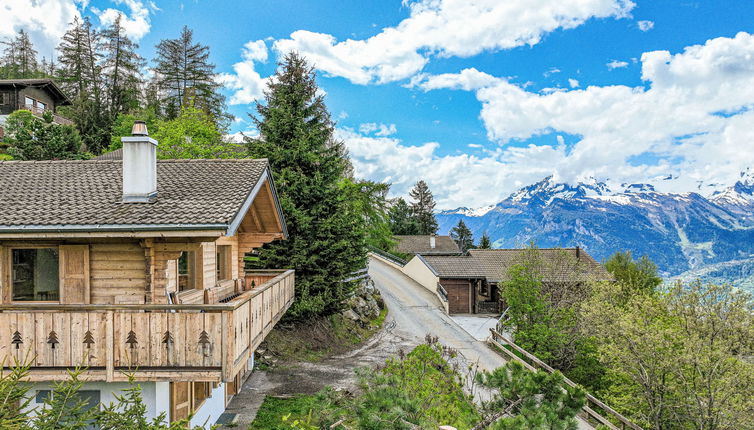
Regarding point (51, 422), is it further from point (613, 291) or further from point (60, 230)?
point (613, 291)

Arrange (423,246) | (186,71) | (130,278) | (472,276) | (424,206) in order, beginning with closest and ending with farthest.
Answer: (130,278)
(472,276)
(186,71)
(423,246)
(424,206)

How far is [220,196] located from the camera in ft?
30.1

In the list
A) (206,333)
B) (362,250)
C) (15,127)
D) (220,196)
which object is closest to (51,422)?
(206,333)

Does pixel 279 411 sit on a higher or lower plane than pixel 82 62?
lower

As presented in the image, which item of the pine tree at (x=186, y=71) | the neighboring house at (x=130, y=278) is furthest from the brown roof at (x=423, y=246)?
the neighboring house at (x=130, y=278)

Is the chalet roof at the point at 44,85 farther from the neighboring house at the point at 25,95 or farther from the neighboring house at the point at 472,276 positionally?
the neighboring house at the point at 472,276

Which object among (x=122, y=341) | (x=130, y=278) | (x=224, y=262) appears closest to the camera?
(x=122, y=341)

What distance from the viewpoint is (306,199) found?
19.2m

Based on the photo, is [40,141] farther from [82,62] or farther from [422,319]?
[422,319]

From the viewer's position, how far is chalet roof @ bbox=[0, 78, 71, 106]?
123 feet

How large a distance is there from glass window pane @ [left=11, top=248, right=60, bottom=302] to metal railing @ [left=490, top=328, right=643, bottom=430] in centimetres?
1109

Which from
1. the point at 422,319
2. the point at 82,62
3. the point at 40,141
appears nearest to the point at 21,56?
the point at 82,62

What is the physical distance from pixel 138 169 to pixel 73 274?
239 centimetres

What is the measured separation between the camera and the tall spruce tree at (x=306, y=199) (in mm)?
18641
